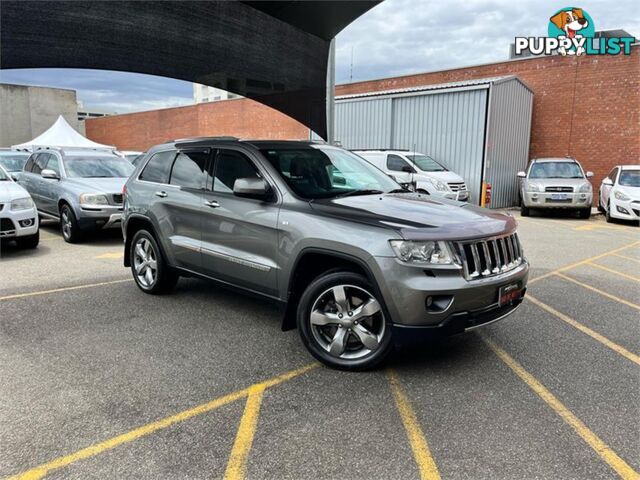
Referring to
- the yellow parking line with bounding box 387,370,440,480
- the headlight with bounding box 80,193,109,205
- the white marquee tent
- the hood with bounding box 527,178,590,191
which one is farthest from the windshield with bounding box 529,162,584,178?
the white marquee tent

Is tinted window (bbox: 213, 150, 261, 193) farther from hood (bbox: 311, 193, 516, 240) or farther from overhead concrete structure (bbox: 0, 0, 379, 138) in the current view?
overhead concrete structure (bbox: 0, 0, 379, 138)

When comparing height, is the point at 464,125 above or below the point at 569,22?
below

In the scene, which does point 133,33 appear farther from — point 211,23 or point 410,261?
point 410,261

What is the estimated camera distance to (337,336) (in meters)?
3.71

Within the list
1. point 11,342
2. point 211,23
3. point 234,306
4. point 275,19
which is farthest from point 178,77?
point 11,342

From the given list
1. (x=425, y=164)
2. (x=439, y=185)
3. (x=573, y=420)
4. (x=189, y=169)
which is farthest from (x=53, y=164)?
(x=573, y=420)

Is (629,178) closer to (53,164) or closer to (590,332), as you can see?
(590,332)

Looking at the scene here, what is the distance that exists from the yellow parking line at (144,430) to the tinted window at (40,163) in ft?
30.5

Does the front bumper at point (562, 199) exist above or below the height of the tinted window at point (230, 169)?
below

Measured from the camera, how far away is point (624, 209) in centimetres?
1298

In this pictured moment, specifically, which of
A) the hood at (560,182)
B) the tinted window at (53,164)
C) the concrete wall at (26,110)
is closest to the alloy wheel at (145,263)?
the tinted window at (53,164)

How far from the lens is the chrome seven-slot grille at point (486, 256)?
11.3 feet

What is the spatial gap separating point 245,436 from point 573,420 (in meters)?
2.04

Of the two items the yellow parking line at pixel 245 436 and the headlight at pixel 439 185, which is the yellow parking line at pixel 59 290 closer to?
the yellow parking line at pixel 245 436
